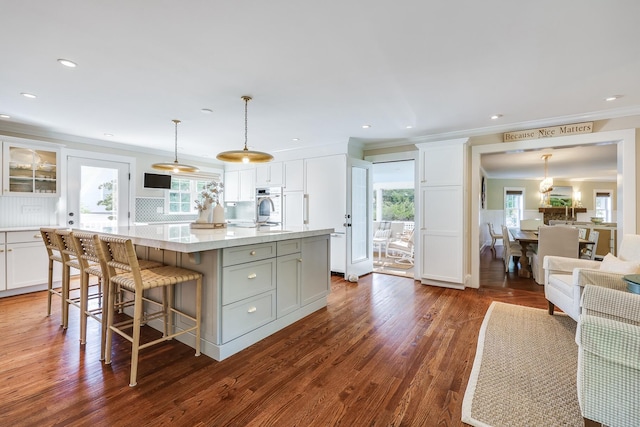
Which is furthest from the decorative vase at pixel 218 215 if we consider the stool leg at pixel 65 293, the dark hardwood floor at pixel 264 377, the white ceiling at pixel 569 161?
the white ceiling at pixel 569 161

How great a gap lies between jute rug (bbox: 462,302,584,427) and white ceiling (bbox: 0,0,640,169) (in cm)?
225

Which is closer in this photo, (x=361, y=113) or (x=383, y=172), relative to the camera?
(x=361, y=113)

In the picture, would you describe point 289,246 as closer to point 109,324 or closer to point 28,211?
point 109,324

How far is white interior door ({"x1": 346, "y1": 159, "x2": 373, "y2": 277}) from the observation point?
478 centimetres

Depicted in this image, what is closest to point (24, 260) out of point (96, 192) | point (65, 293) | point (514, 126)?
point (96, 192)

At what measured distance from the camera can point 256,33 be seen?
1919mm

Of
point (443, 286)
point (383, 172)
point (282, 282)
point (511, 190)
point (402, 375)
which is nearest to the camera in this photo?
point (402, 375)

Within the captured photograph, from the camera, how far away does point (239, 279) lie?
2.33 metres

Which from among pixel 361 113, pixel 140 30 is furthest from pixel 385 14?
pixel 361 113

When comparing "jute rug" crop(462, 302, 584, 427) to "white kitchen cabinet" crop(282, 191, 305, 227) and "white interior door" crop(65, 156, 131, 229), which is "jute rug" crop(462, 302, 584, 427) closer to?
"white kitchen cabinet" crop(282, 191, 305, 227)

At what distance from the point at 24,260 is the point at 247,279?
350 cm

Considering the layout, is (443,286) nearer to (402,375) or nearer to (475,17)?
(402,375)

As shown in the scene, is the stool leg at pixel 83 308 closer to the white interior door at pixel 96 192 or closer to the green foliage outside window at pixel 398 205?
the white interior door at pixel 96 192

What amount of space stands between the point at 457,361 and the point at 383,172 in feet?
19.3
